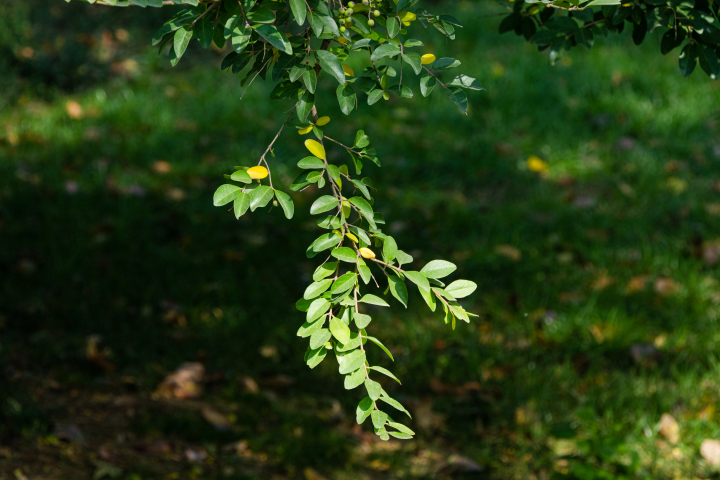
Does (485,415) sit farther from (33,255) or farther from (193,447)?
(33,255)

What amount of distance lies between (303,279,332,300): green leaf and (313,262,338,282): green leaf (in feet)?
0.03

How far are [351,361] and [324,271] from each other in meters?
0.16

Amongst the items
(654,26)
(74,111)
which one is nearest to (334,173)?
(654,26)

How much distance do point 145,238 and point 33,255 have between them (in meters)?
0.58

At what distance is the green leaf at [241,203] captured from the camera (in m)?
1.04

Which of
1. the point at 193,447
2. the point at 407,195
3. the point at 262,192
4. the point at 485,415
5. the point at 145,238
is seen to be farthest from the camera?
the point at 407,195

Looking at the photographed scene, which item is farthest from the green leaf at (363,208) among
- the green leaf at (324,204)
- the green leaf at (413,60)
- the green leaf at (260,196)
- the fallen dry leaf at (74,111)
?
the fallen dry leaf at (74,111)

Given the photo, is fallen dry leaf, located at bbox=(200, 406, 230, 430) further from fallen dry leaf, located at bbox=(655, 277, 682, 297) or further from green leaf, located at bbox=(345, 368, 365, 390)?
fallen dry leaf, located at bbox=(655, 277, 682, 297)

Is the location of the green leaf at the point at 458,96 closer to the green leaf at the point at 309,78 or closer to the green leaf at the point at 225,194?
the green leaf at the point at 309,78

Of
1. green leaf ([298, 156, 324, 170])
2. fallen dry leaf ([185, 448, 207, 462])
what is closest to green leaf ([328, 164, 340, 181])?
green leaf ([298, 156, 324, 170])

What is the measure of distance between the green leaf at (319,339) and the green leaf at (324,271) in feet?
0.30

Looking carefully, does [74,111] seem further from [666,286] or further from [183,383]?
[666,286]

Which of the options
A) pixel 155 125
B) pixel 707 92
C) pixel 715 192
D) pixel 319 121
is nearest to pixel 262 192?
pixel 319 121

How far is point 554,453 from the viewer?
248 centimetres
